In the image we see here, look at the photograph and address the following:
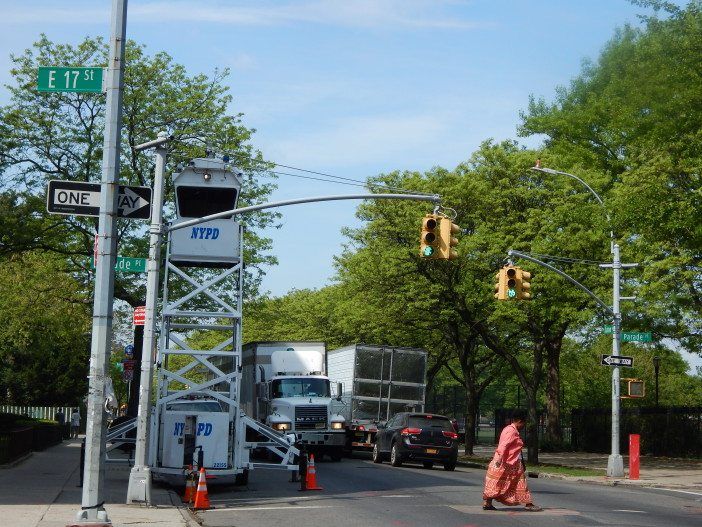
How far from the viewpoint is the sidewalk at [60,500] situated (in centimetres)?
1628

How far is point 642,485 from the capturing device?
94.9 ft

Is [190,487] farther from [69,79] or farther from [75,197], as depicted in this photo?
[69,79]

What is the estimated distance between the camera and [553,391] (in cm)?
5128

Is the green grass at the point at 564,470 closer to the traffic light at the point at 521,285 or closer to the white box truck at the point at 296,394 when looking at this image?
the white box truck at the point at 296,394

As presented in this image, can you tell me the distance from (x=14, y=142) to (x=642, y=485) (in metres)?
22.9

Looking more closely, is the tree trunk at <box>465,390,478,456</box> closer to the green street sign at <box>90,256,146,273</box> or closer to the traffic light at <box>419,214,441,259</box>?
the traffic light at <box>419,214,441,259</box>

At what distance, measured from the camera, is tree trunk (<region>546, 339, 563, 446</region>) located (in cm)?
4953

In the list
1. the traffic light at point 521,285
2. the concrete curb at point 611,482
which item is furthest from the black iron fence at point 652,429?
the traffic light at point 521,285

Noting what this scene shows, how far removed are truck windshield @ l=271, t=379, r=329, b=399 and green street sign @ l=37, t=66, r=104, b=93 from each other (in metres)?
25.0

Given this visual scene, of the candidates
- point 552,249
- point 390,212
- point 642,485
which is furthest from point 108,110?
point 390,212

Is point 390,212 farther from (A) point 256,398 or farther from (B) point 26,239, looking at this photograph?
(B) point 26,239

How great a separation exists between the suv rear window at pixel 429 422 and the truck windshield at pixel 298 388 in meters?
4.72

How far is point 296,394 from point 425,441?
5942 millimetres

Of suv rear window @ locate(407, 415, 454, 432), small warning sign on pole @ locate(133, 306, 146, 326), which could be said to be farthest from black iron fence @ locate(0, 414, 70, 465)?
suv rear window @ locate(407, 415, 454, 432)
